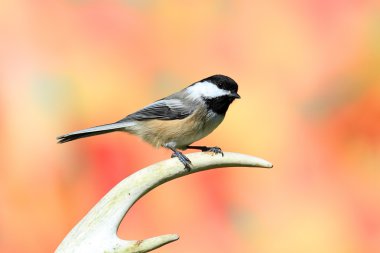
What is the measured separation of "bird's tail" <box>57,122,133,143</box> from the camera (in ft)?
4.50

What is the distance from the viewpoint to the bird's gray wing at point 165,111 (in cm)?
174

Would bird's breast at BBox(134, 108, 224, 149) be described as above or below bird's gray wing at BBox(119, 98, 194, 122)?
below

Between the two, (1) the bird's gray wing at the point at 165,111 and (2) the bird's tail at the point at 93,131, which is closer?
(2) the bird's tail at the point at 93,131

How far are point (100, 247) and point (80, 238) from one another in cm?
4

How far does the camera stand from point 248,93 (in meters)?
2.16

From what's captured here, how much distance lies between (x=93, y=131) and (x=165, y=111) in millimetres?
339

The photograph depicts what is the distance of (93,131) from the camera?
150cm

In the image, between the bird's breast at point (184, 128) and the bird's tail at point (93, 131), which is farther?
the bird's breast at point (184, 128)

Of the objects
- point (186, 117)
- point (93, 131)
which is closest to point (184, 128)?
point (186, 117)

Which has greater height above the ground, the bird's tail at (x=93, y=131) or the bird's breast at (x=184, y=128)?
the bird's tail at (x=93, y=131)

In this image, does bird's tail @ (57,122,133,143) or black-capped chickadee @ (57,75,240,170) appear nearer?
bird's tail @ (57,122,133,143)

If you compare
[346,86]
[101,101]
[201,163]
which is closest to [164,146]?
[101,101]

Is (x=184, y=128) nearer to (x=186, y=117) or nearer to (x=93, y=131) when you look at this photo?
(x=186, y=117)

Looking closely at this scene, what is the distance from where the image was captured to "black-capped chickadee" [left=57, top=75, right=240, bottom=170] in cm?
165
